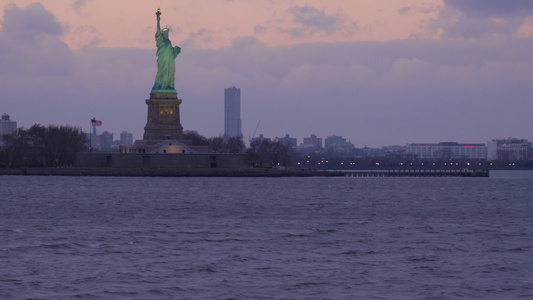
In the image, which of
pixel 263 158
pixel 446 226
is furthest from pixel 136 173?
pixel 446 226

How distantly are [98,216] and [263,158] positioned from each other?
5032 inches

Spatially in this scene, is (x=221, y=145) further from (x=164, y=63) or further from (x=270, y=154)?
(x=164, y=63)

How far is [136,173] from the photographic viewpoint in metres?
128

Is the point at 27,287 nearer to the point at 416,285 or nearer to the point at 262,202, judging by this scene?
the point at 416,285

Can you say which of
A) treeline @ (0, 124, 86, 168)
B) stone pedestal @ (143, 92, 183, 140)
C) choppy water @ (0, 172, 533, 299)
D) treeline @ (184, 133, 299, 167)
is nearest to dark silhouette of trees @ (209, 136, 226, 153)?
treeline @ (184, 133, 299, 167)

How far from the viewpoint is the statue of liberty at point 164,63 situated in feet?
430

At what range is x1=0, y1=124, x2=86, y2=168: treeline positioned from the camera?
147 m

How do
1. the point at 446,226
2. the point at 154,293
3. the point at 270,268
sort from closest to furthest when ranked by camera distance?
the point at 154,293
the point at 270,268
the point at 446,226

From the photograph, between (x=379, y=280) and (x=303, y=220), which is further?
(x=303, y=220)

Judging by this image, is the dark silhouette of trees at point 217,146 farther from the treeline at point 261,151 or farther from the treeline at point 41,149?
the treeline at point 41,149

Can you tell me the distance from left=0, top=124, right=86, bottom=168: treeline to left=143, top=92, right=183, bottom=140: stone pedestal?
2258 centimetres

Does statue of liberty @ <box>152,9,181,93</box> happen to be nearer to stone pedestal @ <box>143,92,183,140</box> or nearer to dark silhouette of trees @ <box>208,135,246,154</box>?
stone pedestal @ <box>143,92,183,140</box>

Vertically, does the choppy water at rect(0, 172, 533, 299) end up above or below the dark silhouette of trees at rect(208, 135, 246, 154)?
below

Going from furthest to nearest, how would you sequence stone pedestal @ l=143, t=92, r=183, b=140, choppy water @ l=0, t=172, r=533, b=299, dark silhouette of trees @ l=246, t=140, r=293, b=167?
1. dark silhouette of trees @ l=246, t=140, r=293, b=167
2. stone pedestal @ l=143, t=92, r=183, b=140
3. choppy water @ l=0, t=172, r=533, b=299
